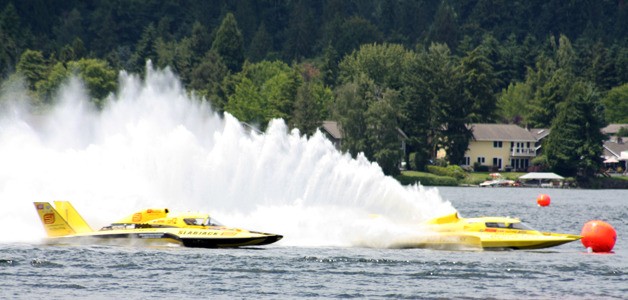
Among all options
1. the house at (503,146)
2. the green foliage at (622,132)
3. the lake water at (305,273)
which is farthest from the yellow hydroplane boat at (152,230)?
the green foliage at (622,132)

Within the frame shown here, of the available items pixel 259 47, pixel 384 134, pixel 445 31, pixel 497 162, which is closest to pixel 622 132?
pixel 497 162

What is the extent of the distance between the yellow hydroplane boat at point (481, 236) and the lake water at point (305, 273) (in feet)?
0.99

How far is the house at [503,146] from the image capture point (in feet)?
410

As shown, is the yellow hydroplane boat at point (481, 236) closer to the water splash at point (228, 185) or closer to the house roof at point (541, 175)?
the water splash at point (228, 185)

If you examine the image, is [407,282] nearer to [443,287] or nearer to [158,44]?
[443,287]

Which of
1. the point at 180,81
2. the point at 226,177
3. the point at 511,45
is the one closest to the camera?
the point at 226,177

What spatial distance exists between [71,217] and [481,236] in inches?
506

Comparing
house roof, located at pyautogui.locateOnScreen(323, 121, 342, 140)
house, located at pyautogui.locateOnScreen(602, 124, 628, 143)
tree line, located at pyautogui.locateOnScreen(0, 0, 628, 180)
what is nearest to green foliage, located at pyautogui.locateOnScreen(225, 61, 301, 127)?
tree line, located at pyautogui.locateOnScreen(0, 0, 628, 180)

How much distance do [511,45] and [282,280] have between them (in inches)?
6149

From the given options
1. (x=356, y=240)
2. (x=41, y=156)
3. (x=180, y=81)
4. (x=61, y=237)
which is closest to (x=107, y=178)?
(x=41, y=156)

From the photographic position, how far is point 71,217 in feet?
136

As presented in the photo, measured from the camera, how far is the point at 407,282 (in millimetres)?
33875

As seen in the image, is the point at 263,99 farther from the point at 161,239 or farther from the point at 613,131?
the point at 161,239

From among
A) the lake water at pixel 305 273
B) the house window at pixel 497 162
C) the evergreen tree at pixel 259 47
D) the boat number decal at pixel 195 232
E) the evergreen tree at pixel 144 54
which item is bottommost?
the lake water at pixel 305 273
